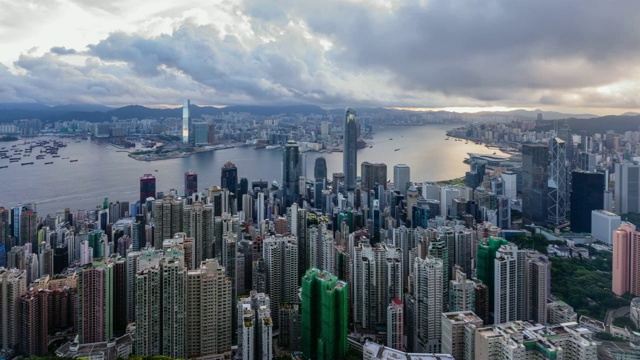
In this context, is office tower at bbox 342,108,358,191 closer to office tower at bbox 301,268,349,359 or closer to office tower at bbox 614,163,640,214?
office tower at bbox 614,163,640,214

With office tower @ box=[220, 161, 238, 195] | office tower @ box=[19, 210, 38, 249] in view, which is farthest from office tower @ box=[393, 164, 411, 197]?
office tower @ box=[19, 210, 38, 249]

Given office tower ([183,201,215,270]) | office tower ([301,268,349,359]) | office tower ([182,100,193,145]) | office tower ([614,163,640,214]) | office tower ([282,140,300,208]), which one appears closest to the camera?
office tower ([301,268,349,359])

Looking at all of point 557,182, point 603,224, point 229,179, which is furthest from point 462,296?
point 229,179

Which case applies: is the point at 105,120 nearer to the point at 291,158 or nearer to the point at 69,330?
the point at 291,158

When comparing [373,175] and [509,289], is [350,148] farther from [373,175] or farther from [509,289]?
[509,289]

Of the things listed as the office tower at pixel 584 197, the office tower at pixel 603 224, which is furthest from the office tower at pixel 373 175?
the office tower at pixel 603 224

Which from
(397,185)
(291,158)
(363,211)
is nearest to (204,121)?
(291,158)

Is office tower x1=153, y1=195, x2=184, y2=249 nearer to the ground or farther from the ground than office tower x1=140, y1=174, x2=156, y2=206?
nearer to the ground
